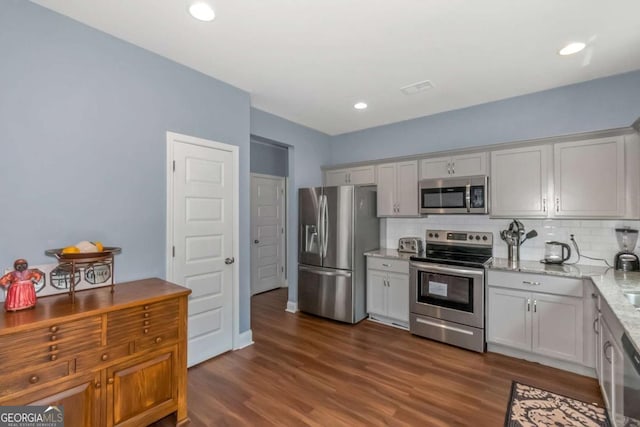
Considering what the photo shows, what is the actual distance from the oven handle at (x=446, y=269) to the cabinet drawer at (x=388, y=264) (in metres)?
0.17

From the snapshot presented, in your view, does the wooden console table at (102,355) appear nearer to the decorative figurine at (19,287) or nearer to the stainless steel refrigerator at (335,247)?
the decorative figurine at (19,287)

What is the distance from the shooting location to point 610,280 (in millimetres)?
2373

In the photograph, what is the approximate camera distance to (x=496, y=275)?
3025 millimetres

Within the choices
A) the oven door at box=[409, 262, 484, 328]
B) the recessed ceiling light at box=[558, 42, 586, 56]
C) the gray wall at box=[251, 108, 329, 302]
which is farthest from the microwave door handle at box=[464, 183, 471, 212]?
the gray wall at box=[251, 108, 329, 302]

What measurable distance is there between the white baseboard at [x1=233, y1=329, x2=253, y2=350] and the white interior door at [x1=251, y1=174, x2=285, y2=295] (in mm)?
2060

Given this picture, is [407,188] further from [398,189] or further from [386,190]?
[386,190]

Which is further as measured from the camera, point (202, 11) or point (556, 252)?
point (556, 252)

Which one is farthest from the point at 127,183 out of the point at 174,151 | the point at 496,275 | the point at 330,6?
the point at 496,275

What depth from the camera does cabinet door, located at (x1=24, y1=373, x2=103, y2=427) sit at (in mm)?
1521

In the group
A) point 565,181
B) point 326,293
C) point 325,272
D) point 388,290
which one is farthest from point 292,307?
point 565,181

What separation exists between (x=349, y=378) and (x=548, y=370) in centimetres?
189

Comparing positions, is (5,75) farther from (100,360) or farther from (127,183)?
Answer: (100,360)

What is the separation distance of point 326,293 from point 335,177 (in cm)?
182

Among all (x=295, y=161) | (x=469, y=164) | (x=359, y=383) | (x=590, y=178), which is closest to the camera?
(x=359, y=383)
